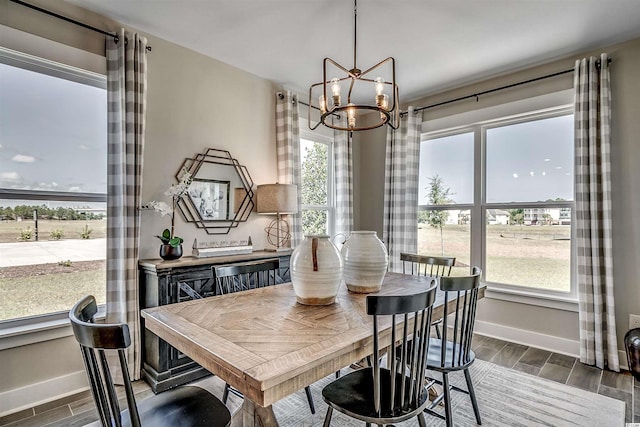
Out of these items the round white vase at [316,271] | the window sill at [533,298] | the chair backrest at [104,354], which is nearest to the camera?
the chair backrest at [104,354]

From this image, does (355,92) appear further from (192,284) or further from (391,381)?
(391,381)

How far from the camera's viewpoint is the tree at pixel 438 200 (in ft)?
13.4

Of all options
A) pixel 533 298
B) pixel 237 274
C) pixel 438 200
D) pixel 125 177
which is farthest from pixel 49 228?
pixel 533 298

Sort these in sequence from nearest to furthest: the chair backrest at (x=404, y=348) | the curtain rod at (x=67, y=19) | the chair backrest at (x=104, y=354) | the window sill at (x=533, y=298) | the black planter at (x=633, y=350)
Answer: the chair backrest at (x=104, y=354)
the chair backrest at (x=404, y=348)
the curtain rod at (x=67, y=19)
the black planter at (x=633, y=350)
the window sill at (x=533, y=298)

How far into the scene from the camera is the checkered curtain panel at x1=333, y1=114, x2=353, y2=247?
174 inches

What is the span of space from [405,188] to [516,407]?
2.43 meters

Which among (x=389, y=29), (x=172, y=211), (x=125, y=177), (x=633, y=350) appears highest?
(x=389, y=29)

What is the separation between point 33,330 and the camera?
220 cm

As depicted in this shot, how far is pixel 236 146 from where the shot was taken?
11.2 ft

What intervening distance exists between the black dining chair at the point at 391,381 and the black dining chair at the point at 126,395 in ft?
1.67

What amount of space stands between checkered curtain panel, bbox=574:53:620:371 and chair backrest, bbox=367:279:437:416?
7.30ft

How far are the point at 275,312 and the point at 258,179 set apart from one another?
2135 millimetres

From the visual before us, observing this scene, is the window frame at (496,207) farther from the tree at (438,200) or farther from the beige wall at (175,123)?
the beige wall at (175,123)

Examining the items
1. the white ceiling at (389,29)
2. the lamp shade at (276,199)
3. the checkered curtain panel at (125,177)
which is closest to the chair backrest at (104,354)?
the checkered curtain panel at (125,177)
